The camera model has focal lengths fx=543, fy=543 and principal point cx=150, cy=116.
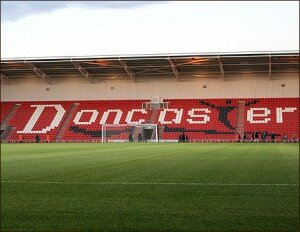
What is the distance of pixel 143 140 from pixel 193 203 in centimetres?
3464

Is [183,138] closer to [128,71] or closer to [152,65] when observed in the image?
[152,65]

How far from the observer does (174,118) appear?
1678 inches

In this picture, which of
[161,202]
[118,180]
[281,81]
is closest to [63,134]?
[281,81]

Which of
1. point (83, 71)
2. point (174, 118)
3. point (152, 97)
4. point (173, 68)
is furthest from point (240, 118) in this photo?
point (83, 71)

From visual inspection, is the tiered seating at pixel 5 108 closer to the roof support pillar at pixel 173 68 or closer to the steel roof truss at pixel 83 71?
the steel roof truss at pixel 83 71

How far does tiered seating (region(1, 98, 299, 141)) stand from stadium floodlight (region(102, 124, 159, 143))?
0.12 m

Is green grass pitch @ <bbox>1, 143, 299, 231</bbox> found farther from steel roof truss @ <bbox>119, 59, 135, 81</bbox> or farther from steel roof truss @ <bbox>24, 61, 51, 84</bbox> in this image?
steel roof truss @ <bbox>24, 61, 51, 84</bbox>

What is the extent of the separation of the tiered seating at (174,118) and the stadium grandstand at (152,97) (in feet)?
0.25

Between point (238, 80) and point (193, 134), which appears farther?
point (238, 80)

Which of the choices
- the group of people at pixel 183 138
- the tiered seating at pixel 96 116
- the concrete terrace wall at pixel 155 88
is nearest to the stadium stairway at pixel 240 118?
the concrete terrace wall at pixel 155 88

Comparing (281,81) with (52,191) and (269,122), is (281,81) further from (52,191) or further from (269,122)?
(52,191)

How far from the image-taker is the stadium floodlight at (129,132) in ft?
134

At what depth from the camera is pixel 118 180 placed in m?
8.81

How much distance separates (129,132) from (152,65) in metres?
5.99
